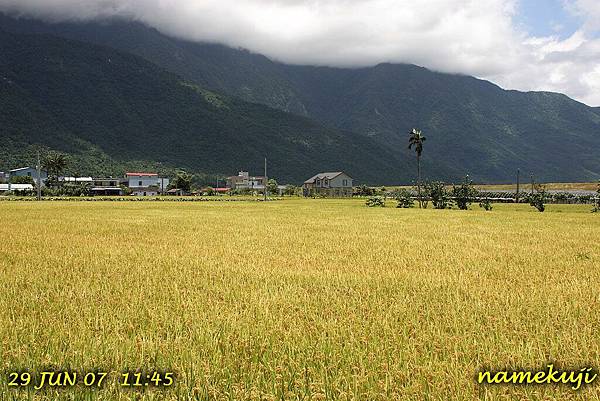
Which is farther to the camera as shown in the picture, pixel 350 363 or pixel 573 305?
pixel 573 305

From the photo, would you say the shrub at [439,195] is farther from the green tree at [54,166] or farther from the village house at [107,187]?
the green tree at [54,166]

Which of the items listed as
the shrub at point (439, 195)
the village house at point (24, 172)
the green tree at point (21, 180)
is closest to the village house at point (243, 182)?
the village house at point (24, 172)

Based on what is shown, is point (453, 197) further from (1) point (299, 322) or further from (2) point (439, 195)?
(1) point (299, 322)

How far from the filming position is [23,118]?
18500cm

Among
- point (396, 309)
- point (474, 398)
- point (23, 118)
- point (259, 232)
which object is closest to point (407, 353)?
point (474, 398)

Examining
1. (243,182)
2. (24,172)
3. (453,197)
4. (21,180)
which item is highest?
(24,172)

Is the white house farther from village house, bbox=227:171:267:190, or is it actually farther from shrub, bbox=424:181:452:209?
shrub, bbox=424:181:452:209

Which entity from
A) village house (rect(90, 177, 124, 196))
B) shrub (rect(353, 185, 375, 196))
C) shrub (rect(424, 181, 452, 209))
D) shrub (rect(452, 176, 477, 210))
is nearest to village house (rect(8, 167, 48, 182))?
village house (rect(90, 177, 124, 196))

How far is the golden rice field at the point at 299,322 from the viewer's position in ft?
18.1

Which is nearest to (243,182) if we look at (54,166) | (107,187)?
(107,187)

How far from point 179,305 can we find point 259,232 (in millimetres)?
17791

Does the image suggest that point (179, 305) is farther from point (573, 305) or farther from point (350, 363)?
point (573, 305)

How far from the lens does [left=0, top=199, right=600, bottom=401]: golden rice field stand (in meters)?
5.53

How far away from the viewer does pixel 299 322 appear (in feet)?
26.5
